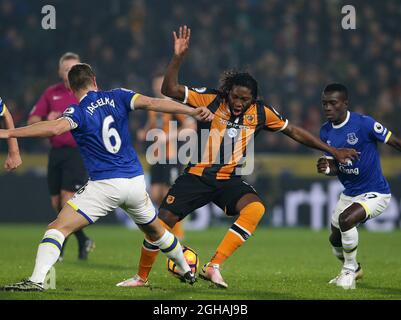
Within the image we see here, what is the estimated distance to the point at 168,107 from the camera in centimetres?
779

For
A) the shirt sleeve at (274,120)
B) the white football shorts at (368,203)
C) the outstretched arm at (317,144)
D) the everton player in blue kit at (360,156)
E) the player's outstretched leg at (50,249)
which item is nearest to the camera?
the player's outstretched leg at (50,249)

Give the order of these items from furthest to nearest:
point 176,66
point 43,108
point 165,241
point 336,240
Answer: point 43,108
point 336,240
point 176,66
point 165,241

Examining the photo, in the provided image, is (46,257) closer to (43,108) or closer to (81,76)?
(81,76)

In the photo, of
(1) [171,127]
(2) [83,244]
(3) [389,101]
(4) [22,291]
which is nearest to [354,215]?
(4) [22,291]

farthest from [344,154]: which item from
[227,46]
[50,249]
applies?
[227,46]

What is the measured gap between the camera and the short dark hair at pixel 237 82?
8.74m

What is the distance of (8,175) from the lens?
17438 mm

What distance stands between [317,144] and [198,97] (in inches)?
48.7

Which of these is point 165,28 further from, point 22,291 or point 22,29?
point 22,291

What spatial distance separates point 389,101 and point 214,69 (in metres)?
3.84

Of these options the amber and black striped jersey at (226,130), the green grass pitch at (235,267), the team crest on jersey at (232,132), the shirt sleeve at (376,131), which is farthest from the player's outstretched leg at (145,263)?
the shirt sleeve at (376,131)

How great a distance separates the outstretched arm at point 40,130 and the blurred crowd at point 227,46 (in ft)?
37.3

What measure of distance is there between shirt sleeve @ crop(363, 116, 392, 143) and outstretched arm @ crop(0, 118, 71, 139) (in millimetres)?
3384

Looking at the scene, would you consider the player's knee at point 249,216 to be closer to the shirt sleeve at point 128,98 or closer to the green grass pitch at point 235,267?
the green grass pitch at point 235,267
